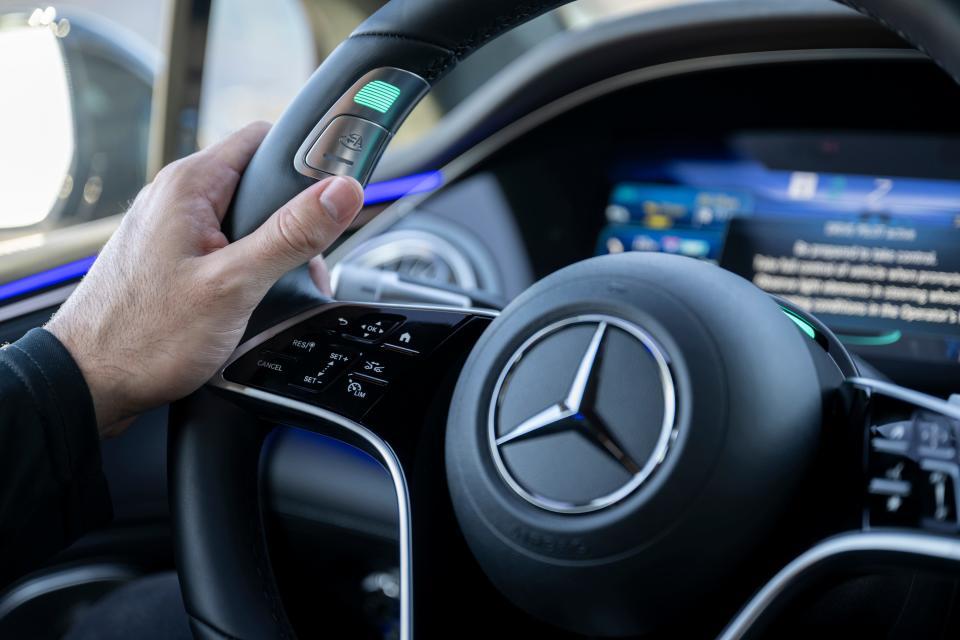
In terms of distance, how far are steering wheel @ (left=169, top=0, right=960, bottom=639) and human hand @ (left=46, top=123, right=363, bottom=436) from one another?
3 centimetres

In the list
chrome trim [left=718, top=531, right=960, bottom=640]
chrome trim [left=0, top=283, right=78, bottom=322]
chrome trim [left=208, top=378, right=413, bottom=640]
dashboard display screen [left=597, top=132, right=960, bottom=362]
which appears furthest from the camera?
dashboard display screen [left=597, top=132, right=960, bottom=362]

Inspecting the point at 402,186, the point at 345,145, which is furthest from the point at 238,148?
the point at 402,186

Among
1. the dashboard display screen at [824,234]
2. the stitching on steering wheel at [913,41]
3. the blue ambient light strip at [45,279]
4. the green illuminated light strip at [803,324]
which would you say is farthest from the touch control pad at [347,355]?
the dashboard display screen at [824,234]

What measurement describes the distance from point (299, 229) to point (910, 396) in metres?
0.43

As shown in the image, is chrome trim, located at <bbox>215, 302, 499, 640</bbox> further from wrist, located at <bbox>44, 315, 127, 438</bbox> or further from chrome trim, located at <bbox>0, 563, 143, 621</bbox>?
chrome trim, located at <bbox>0, 563, 143, 621</bbox>

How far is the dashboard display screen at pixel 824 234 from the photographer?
1.28 metres

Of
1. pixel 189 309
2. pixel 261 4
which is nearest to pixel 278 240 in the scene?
pixel 189 309

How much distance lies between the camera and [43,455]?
700mm

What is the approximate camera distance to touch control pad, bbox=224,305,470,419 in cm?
73

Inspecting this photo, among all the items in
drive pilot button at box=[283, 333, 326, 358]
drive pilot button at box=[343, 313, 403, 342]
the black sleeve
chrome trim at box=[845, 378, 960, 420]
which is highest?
drive pilot button at box=[343, 313, 403, 342]

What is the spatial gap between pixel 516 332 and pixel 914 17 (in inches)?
12.4

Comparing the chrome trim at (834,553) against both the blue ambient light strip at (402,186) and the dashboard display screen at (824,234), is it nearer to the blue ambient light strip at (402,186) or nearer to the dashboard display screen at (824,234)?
the dashboard display screen at (824,234)

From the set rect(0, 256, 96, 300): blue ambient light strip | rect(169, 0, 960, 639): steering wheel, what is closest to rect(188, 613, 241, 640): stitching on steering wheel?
rect(169, 0, 960, 639): steering wheel

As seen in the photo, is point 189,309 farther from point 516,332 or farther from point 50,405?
point 516,332
